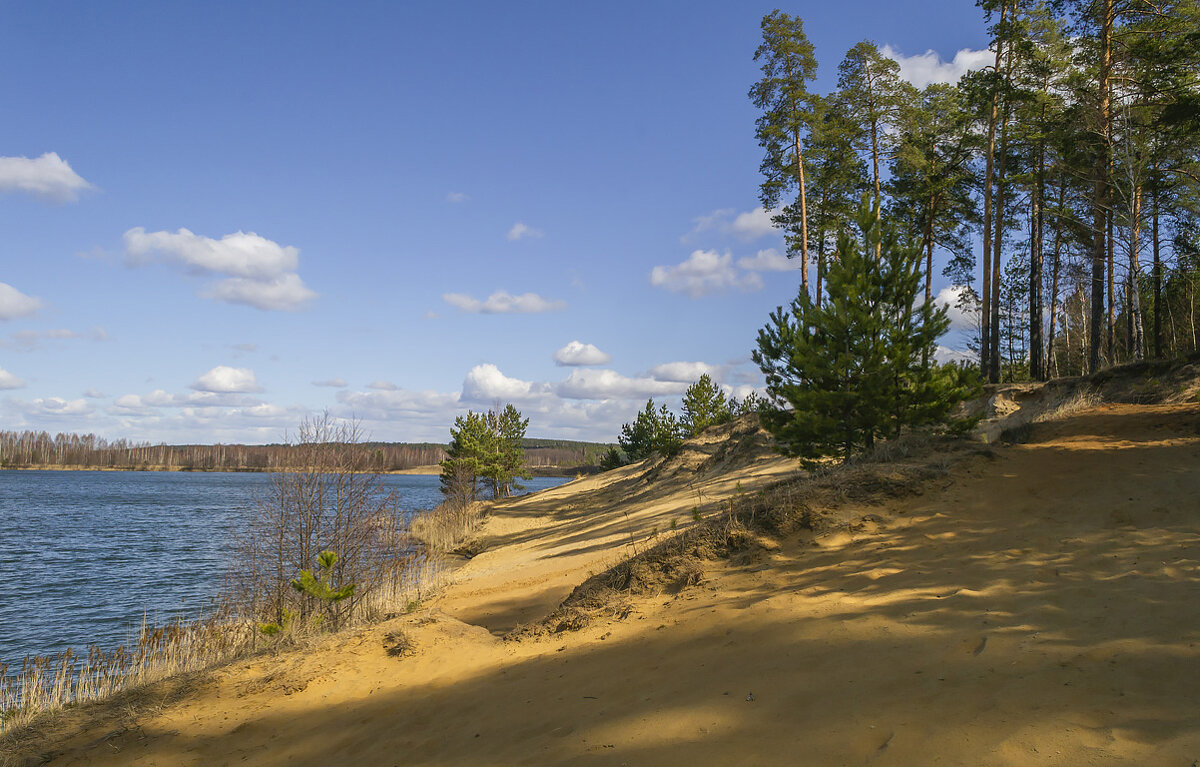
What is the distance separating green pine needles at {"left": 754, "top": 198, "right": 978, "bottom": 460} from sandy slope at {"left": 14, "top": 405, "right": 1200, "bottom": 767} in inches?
81.7

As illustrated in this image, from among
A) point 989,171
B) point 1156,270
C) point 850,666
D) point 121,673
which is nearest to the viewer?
point 850,666

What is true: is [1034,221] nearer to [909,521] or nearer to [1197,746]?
[909,521]

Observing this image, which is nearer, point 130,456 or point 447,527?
point 447,527

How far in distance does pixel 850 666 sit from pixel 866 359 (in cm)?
807

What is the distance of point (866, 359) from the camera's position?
12547 millimetres

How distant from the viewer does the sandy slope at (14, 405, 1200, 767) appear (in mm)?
4406

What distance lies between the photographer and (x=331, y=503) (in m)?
16.6

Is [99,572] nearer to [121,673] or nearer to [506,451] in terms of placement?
[121,673]

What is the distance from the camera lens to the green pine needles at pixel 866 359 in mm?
12555

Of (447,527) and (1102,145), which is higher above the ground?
(1102,145)

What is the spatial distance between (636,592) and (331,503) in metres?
10.2

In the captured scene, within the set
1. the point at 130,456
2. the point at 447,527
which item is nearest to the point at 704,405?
the point at 447,527

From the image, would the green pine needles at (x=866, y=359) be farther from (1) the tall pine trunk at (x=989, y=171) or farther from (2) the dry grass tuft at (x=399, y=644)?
(1) the tall pine trunk at (x=989, y=171)

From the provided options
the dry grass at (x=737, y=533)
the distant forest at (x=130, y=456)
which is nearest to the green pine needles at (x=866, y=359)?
the dry grass at (x=737, y=533)
